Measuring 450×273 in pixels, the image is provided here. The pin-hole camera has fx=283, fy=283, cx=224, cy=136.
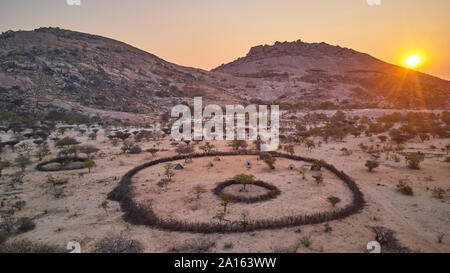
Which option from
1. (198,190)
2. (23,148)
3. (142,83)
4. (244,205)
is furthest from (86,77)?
(244,205)

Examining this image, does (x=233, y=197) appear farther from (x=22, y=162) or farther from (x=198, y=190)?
(x=22, y=162)

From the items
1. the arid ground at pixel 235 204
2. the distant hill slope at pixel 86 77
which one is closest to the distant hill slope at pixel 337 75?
the distant hill slope at pixel 86 77

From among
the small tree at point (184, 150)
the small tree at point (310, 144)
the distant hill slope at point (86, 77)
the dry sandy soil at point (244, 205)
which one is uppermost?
the distant hill slope at point (86, 77)

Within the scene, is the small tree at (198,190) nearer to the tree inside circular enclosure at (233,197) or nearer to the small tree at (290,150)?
the tree inside circular enclosure at (233,197)

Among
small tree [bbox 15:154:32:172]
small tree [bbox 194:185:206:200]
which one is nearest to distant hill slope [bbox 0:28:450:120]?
small tree [bbox 15:154:32:172]

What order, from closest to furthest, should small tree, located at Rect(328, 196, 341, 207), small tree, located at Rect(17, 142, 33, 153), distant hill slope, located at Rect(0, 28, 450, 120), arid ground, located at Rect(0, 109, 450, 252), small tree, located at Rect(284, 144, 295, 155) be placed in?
arid ground, located at Rect(0, 109, 450, 252)
small tree, located at Rect(328, 196, 341, 207)
small tree, located at Rect(284, 144, 295, 155)
small tree, located at Rect(17, 142, 33, 153)
distant hill slope, located at Rect(0, 28, 450, 120)

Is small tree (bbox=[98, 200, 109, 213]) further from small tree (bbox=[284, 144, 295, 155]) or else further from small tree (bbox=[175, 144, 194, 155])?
small tree (bbox=[284, 144, 295, 155])
